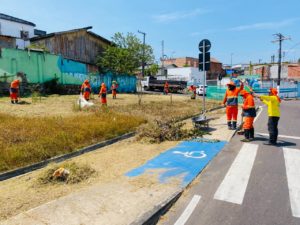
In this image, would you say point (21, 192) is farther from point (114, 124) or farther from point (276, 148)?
point (276, 148)

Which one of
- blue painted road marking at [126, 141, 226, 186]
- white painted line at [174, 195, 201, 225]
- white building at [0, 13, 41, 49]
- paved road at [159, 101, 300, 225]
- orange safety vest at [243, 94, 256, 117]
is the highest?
white building at [0, 13, 41, 49]

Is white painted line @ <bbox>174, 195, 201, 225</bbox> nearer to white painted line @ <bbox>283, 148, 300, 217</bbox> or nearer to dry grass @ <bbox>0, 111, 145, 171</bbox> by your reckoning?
white painted line @ <bbox>283, 148, 300, 217</bbox>

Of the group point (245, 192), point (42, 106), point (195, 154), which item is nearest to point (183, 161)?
point (195, 154)

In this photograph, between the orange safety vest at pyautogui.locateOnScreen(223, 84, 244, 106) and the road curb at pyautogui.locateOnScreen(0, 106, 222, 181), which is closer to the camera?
the road curb at pyautogui.locateOnScreen(0, 106, 222, 181)

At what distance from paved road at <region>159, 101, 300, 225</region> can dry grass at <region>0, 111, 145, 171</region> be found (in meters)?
3.79

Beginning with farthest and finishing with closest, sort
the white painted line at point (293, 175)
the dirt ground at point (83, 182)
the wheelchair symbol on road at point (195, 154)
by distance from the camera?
the wheelchair symbol on road at point (195, 154)
the dirt ground at point (83, 182)
the white painted line at point (293, 175)

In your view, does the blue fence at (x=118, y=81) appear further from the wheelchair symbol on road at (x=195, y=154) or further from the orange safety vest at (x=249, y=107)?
the wheelchair symbol on road at (x=195, y=154)

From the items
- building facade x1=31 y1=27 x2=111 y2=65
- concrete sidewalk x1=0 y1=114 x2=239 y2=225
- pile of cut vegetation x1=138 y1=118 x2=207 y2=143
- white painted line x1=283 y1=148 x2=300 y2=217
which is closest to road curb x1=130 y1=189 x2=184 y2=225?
concrete sidewalk x1=0 y1=114 x2=239 y2=225

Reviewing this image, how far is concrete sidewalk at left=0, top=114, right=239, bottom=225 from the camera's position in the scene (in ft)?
13.0

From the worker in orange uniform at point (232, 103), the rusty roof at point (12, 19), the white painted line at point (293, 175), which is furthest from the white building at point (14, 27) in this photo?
the white painted line at point (293, 175)

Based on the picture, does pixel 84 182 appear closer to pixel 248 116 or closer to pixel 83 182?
pixel 83 182

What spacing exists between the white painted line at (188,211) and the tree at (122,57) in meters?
32.5

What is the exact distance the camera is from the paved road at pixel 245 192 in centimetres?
414

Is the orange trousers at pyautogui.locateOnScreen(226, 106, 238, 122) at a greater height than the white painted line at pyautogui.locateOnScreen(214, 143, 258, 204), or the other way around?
the orange trousers at pyautogui.locateOnScreen(226, 106, 238, 122)
